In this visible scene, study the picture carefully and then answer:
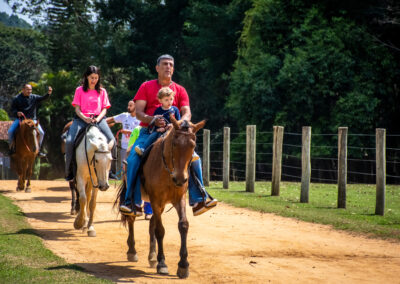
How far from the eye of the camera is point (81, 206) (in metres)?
11.0

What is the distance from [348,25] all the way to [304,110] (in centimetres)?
443

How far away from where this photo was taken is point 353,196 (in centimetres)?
1794

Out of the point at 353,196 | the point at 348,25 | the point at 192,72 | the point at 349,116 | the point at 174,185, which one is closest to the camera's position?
the point at 174,185

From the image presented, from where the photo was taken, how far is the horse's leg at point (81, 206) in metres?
11.0

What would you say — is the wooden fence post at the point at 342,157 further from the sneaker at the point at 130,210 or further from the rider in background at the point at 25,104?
the rider in background at the point at 25,104

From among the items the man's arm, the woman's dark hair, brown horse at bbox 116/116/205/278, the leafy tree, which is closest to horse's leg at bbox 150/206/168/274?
brown horse at bbox 116/116/205/278

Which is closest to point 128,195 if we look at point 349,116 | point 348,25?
point 349,116

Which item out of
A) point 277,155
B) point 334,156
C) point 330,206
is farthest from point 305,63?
point 330,206

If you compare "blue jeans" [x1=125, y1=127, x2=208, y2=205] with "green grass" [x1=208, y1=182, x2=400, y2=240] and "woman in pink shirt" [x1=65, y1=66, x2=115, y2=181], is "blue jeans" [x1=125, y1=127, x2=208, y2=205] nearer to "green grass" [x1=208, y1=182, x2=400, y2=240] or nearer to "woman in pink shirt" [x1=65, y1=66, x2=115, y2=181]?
"woman in pink shirt" [x1=65, y1=66, x2=115, y2=181]

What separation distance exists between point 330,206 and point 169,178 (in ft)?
28.2

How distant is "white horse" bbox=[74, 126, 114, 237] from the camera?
35.1ft

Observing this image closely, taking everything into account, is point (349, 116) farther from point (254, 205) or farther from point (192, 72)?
point (192, 72)

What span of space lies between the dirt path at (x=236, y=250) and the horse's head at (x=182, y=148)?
4.27ft

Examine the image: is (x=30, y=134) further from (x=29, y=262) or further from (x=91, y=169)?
(x=29, y=262)
